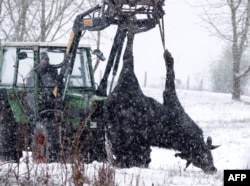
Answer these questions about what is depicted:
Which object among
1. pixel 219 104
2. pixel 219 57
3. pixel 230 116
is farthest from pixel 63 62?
pixel 219 57

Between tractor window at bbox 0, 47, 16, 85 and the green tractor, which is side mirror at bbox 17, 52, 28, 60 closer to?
the green tractor

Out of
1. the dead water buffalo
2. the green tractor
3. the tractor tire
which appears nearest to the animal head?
the dead water buffalo

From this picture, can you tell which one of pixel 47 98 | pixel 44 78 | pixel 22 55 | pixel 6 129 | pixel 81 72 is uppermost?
pixel 22 55

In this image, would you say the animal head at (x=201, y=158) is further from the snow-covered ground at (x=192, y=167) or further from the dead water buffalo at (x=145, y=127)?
the snow-covered ground at (x=192, y=167)

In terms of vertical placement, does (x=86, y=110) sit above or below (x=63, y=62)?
below

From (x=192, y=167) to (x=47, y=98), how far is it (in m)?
2.66

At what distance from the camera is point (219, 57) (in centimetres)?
7800

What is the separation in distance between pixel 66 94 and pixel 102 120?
0.86 meters

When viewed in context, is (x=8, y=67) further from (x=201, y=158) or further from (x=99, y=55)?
(x=201, y=158)

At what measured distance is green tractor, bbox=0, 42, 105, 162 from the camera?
10270 millimetres

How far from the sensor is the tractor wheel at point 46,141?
10.1 metres

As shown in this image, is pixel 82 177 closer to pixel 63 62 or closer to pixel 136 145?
pixel 136 145

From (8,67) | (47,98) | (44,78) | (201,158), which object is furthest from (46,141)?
(201,158)

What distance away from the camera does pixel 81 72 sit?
37.8 feet
